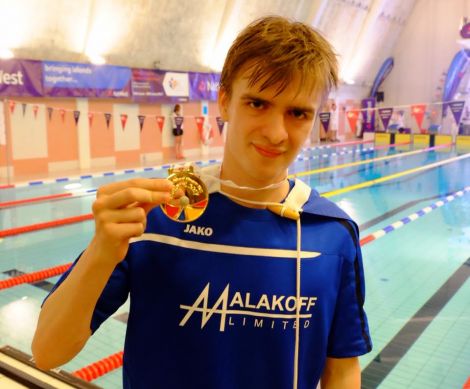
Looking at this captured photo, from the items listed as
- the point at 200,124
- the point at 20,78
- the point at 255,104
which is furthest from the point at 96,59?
the point at 255,104

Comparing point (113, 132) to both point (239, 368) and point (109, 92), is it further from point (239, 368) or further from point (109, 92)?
→ point (239, 368)

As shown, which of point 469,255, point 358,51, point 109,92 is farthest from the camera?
point 358,51

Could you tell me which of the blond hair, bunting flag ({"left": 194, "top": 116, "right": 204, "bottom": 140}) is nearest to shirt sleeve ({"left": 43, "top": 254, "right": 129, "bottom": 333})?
the blond hair

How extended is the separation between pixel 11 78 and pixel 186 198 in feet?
35.7

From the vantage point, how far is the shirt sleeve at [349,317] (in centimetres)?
118

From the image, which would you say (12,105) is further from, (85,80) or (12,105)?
(85,80)

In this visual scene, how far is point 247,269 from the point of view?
1094 mm

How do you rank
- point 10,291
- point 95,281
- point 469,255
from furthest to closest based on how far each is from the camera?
point 469,255
point 10,291
point 95,281

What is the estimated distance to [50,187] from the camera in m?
9.68

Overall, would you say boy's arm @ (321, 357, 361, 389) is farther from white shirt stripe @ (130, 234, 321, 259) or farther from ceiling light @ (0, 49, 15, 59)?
ceiling light @ (0, 49, 15, 59)

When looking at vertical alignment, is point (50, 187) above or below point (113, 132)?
below

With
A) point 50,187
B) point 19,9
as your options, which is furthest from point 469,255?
point 19,9

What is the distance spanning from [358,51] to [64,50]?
13.0 m

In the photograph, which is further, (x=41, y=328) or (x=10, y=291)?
(x=10, y=291)
